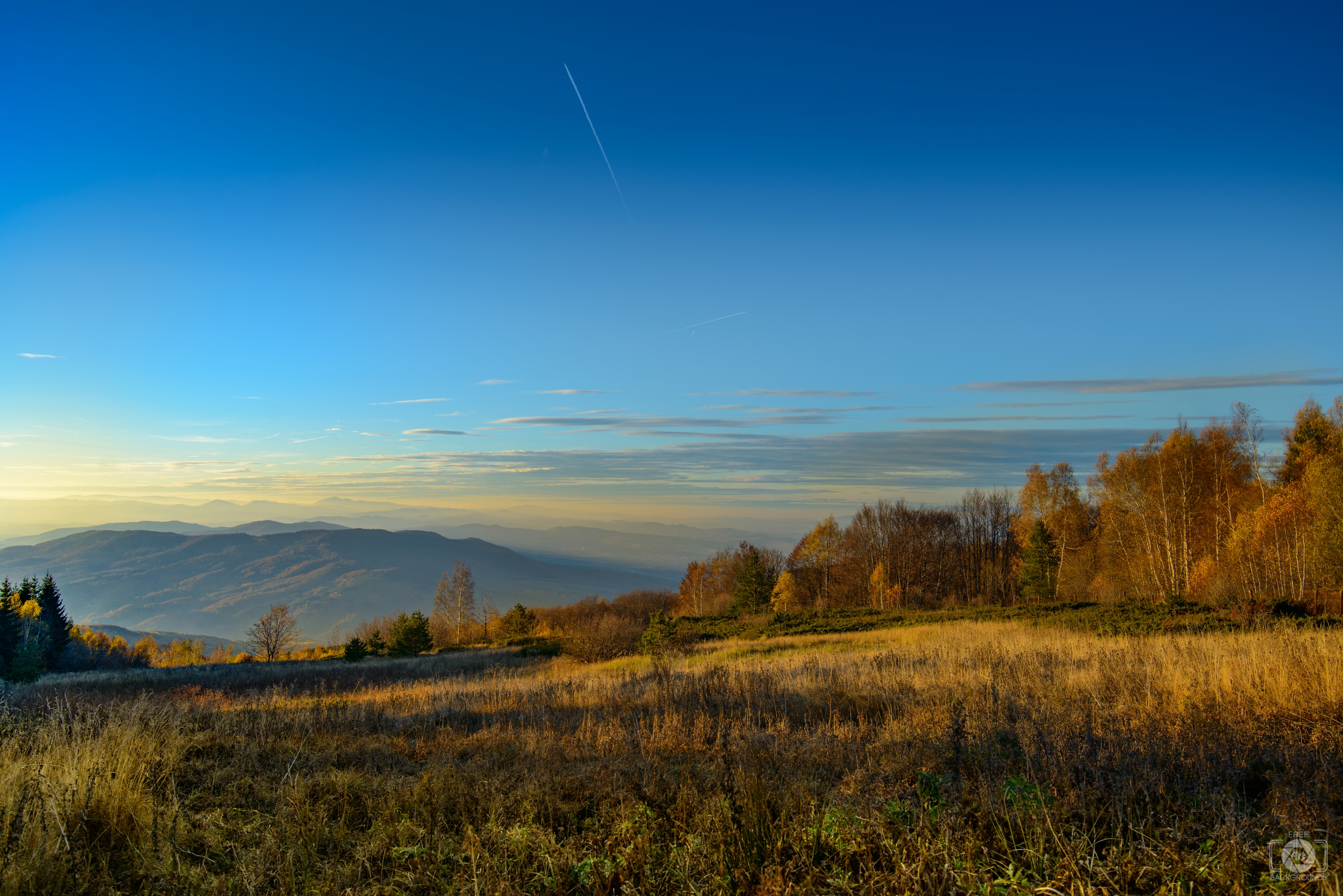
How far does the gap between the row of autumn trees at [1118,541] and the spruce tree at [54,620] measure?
5116 cm

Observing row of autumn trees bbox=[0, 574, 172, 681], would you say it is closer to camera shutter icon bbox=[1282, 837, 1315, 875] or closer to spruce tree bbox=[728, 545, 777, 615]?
camera shutter icon bbox=[1282, 837, 1315, 875]

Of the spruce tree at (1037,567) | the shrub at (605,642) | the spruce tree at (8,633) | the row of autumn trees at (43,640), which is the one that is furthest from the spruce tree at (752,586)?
the spruce tree at (8,633)

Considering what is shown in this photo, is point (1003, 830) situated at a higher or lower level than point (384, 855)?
higher

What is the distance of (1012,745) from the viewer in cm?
602

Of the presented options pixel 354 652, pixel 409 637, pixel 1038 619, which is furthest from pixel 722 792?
pixel 409 637

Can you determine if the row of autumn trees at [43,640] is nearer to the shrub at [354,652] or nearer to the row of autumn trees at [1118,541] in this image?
the shrub at [354,652]

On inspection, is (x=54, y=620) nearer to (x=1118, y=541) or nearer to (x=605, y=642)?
(x=605, y=642)

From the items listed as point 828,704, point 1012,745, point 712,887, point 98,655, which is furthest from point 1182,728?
point 98,655

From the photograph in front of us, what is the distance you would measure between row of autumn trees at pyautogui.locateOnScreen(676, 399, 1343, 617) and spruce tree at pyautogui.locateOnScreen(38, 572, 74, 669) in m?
51.2

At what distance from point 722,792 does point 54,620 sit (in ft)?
231

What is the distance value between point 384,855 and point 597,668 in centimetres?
1814

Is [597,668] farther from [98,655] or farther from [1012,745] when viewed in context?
[98,655]

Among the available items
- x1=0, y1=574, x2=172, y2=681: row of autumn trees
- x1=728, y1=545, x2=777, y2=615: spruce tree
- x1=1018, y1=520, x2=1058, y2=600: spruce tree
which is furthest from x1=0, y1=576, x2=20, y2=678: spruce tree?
x1=1018, y1=520, x2=1058, y2=600: spruce tree

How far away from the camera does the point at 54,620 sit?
51.6 metres
